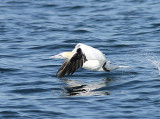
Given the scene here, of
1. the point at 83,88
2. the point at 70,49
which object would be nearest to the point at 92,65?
the point at 83,88

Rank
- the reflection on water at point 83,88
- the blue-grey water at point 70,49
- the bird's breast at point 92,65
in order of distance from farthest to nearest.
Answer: the bird's breast at point 92,65 < the reflection on water at point 83,88 < the blue-grey water at point 70,49

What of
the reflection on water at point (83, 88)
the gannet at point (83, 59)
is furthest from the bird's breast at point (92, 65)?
the reflection on water at point (83, 88)

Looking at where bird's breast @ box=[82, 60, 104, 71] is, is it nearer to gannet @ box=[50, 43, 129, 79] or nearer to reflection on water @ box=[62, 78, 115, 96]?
gannet @ box=[50, 43, 129, 79]

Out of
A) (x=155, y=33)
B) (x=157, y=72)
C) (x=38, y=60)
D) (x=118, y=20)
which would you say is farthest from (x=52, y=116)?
(x=118, y=20)

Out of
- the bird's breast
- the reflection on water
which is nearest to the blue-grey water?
the reflection on water

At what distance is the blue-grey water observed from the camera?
9203mm

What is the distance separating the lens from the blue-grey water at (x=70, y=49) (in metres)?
9.20

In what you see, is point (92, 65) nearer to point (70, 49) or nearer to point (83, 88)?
point (83, 88)

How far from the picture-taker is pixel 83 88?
35.0ft

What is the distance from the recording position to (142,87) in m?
10.7

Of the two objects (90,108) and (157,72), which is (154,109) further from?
(157,72)

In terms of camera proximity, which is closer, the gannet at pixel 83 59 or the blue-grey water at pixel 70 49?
the blue-grey water at pixel 70 49

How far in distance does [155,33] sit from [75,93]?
7925 millimetres

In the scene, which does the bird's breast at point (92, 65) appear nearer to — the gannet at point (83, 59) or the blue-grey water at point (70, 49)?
the gannet at point (83, 59)
